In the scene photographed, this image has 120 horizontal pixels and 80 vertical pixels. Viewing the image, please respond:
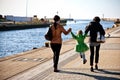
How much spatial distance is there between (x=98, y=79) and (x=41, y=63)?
4.10 meters

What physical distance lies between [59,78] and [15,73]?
5.99 ft

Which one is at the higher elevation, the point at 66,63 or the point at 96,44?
the point at 96,44

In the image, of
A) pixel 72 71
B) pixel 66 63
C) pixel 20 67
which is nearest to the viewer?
pixel 72 71

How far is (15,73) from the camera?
394 inches

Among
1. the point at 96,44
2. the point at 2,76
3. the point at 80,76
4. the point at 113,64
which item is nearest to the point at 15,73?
the point at 2,76

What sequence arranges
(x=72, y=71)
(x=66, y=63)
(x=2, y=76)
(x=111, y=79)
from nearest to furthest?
(x=111, y=79) < (x=2, y=76) < (x=72, y=71) < (x=66, y=63)

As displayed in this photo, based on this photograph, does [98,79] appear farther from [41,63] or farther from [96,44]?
[41,63]

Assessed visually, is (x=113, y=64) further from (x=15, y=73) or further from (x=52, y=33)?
(x=15, y=73)

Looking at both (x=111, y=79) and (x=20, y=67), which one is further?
(x=20, y=67)

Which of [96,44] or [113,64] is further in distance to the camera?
[113,64]

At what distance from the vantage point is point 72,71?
10156mm

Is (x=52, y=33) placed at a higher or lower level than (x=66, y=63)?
higher

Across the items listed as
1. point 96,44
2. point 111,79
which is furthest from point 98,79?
point 96,44

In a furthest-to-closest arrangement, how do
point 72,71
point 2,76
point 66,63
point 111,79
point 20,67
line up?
point 66,63, point 20,67, point 72,71, point 2,76, point 111,79
